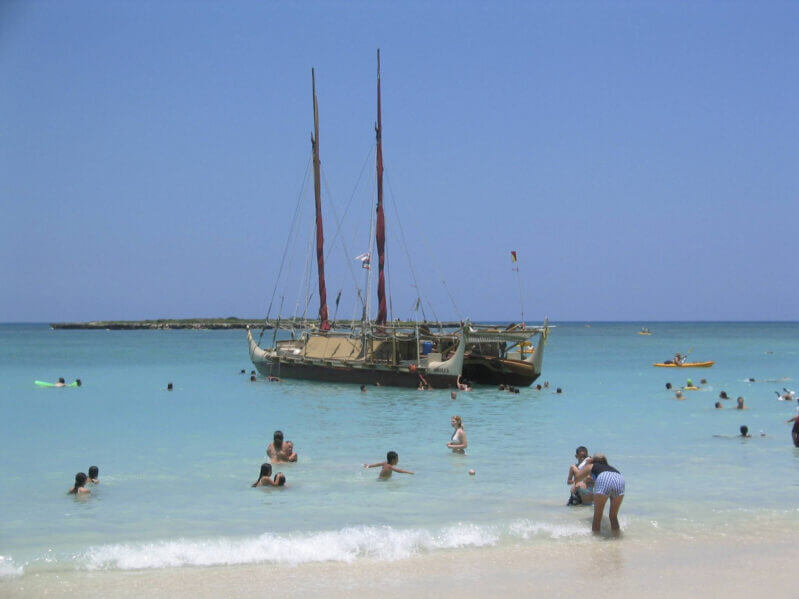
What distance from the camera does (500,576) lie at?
10.7 m

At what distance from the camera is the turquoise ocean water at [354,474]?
12273mm

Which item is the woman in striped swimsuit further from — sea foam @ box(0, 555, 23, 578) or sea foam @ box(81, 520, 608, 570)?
sea foam @ box(0, 555, 23, 578)

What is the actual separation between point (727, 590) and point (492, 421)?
627 inches

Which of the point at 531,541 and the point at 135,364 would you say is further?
the point at 135,364

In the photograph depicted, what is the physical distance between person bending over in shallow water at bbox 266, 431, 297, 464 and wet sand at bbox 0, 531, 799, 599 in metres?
6.52

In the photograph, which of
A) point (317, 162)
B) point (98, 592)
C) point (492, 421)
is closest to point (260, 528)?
point (98, 592)

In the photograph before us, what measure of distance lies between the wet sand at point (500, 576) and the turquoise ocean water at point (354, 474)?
17.4 inches

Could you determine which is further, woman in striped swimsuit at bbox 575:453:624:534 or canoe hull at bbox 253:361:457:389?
canoe hull at bbox 253:361:457:389

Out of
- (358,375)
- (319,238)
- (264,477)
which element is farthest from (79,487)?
(319,238)

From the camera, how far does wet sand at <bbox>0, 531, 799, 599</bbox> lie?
10148 millimetres

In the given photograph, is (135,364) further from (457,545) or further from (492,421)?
(457,545)

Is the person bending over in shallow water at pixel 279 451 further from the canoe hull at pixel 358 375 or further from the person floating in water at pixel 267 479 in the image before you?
the canoe hull at pixel 358 375

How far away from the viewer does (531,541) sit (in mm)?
12180

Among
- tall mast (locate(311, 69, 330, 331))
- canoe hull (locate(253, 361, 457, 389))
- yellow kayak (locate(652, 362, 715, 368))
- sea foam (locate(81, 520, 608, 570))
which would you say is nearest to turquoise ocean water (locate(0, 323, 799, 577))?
sea foam (locate(81, 520, 608, 570))
